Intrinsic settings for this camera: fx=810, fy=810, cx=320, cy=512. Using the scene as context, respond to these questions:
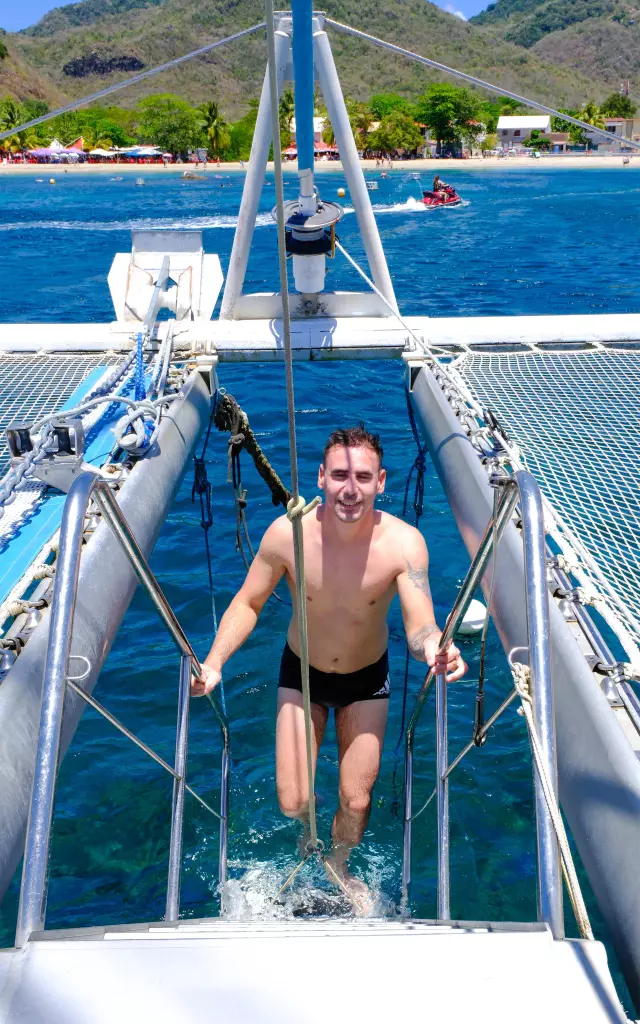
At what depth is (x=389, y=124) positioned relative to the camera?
77.4 m

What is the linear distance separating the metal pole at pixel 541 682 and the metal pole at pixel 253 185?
5212mm

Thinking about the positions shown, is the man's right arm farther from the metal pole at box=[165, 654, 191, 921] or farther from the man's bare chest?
the metal pole at box=[165, 654, 191, 921]

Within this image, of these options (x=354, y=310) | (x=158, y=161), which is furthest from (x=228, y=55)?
(x=354, y=310)

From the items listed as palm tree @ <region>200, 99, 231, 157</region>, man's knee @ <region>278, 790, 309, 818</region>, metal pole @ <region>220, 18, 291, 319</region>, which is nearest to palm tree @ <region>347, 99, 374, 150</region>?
palm tree @ <region>200, 99, 231, 157</region>

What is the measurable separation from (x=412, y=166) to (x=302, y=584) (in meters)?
76.7

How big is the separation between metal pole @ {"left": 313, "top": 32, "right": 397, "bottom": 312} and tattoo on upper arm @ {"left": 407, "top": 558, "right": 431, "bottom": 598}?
365 centimetres

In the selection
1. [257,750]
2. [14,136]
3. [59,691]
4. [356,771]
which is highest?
[14,136]

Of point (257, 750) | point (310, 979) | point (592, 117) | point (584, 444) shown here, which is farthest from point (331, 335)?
point (592, 117)

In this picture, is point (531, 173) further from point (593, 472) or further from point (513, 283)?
point (593, 472)

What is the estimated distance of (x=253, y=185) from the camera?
6805 millimetres

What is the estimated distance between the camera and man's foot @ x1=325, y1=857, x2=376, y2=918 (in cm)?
330

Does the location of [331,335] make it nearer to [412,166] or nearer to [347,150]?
[347,150]

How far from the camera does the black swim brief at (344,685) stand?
3623 millimetres

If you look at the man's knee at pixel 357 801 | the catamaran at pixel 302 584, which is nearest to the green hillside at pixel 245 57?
the catamaran at pixel 302 584
